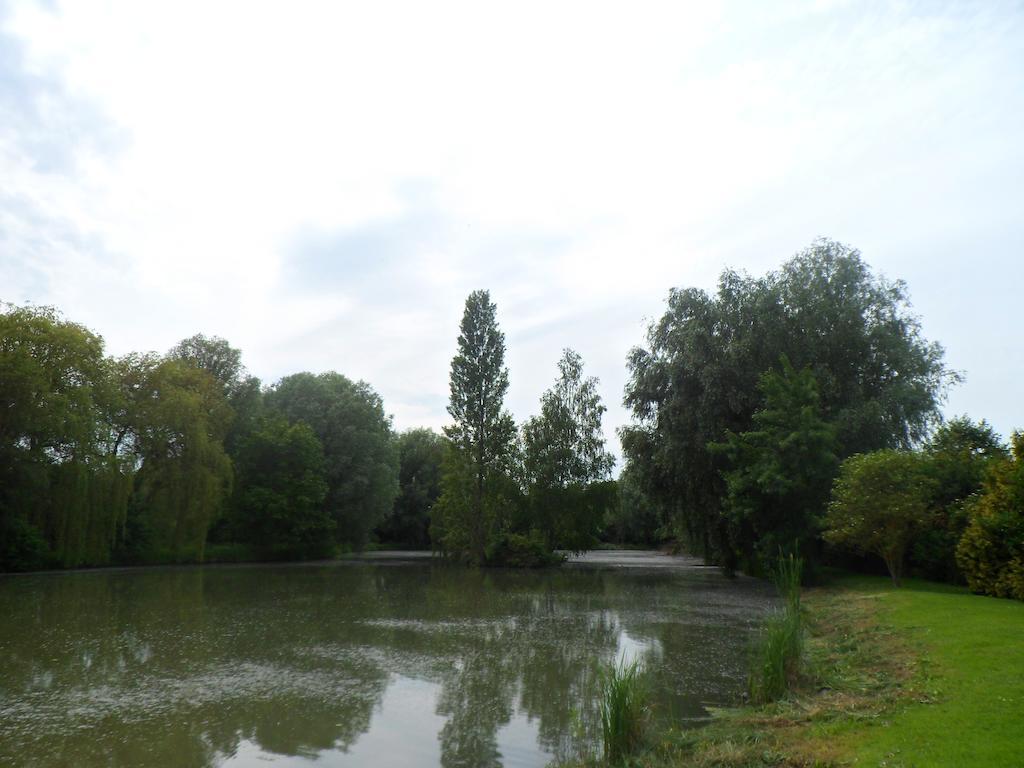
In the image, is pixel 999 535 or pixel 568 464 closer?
pixel 999 535

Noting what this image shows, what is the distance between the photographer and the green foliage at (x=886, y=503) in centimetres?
1991

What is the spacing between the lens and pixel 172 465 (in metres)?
36.6

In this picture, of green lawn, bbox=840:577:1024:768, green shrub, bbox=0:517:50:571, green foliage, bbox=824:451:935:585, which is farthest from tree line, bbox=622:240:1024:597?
green shrub, bbox=0:517:50:571

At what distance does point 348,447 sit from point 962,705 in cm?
4775

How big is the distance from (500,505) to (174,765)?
130 feet

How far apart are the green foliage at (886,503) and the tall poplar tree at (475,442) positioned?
87.7 ft

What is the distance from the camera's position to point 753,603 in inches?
886

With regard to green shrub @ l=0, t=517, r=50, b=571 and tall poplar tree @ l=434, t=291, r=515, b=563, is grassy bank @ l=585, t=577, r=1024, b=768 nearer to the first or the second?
green shrub @ l=0, t=517, r=50, b=571

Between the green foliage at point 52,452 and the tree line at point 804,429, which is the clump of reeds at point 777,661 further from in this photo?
the green foliage at point 52,452

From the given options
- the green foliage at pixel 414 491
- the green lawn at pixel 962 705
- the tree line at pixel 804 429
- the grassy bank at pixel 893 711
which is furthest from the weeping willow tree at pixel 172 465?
the green lawn at pixel 962 705

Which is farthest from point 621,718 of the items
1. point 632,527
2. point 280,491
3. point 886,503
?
point 632,527

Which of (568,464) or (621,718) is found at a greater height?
(568,464)

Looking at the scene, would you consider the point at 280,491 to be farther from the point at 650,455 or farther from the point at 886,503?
the point at 886,503

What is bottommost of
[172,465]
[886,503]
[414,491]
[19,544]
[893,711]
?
[893,711]
